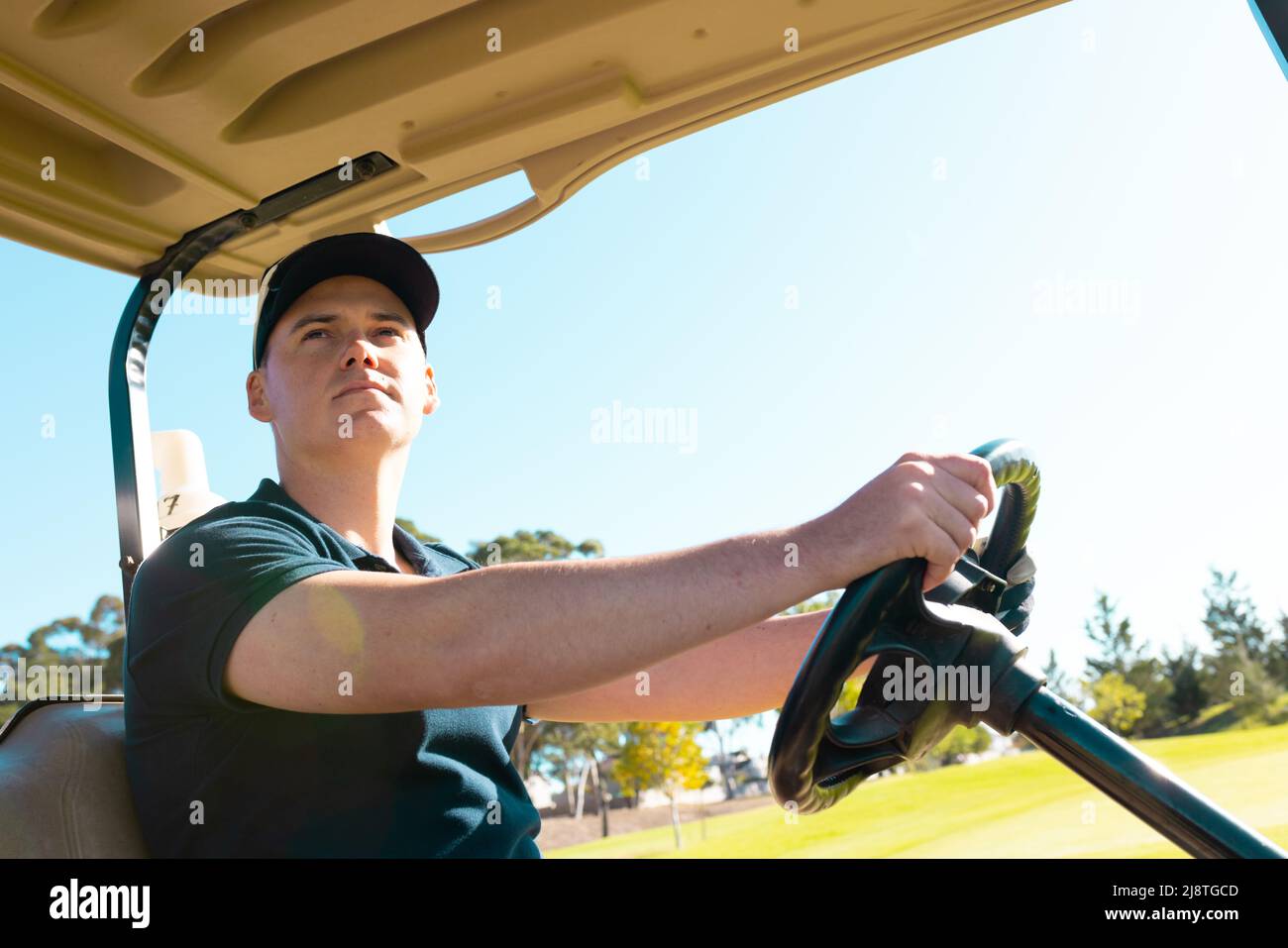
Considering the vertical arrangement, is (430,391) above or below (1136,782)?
above

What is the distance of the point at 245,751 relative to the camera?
1.33 m

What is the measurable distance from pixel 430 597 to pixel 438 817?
428 mm

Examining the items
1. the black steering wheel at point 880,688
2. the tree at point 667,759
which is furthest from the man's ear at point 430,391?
the tree at point 667,759

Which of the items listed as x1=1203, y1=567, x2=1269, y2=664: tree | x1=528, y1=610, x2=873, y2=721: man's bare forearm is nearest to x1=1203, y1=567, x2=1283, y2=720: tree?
x1=1203, y1=567, x2=1269, y2=664: tree

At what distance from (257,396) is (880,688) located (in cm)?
126

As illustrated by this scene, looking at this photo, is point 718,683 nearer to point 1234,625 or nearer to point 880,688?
point 880,688

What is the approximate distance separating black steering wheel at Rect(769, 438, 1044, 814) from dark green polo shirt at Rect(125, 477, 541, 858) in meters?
0.53

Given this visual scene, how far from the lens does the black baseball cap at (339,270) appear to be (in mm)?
1799

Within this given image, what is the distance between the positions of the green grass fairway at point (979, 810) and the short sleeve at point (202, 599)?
7174 mm

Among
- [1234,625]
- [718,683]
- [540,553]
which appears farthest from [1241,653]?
[718,683]

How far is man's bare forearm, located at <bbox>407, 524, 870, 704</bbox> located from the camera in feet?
3.46

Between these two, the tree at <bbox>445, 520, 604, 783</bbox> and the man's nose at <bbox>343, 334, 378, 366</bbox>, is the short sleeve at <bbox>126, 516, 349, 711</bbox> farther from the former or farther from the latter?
the tree at <bbox>445, 520, 604, 783</bbox>
